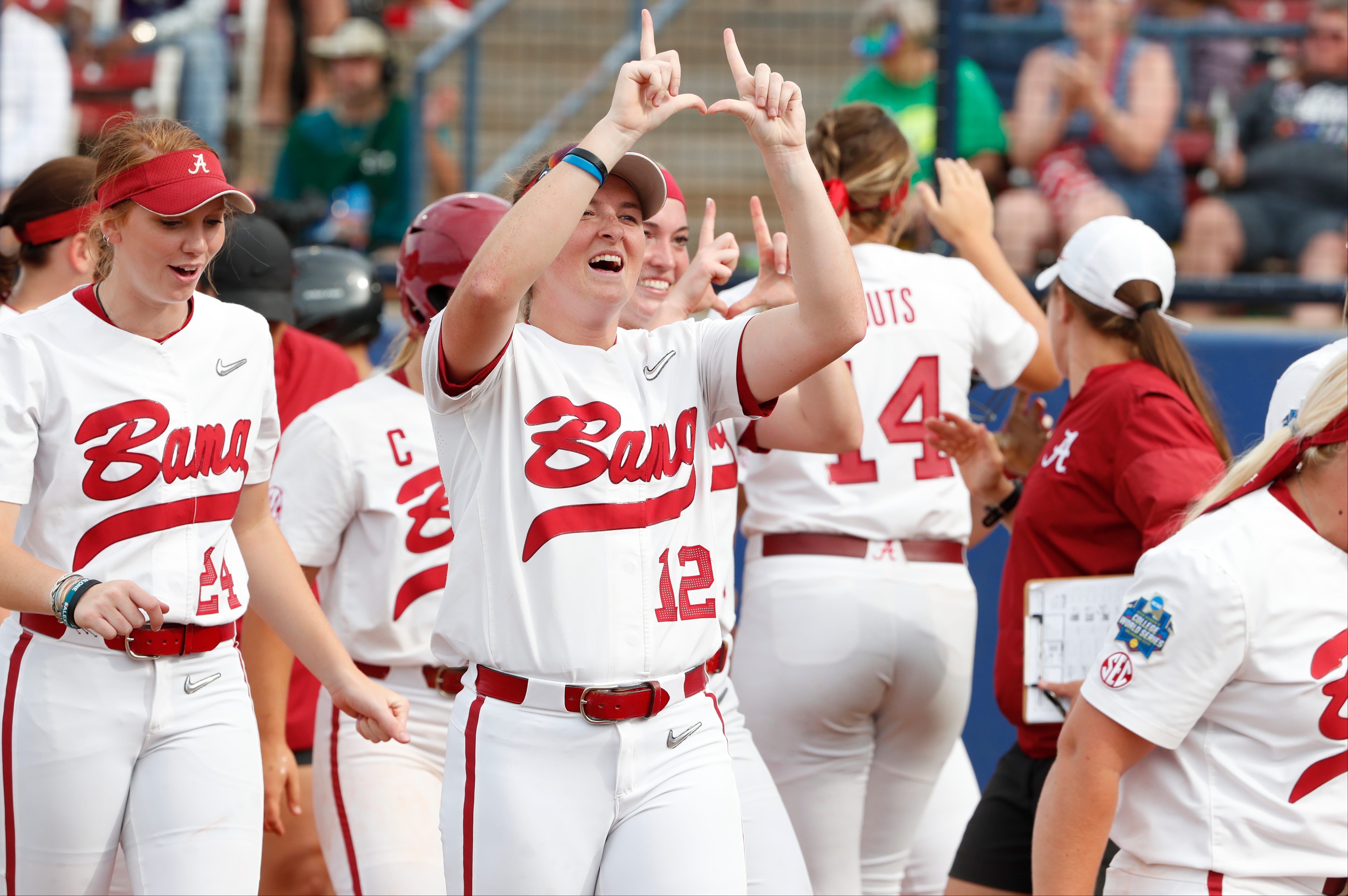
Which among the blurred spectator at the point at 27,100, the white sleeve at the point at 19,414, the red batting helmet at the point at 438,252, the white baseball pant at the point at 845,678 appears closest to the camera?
the white sleeve at the point at 19,414

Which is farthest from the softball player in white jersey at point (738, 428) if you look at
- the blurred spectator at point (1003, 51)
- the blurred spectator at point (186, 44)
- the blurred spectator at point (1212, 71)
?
the blurred spectator at point (186, 44)

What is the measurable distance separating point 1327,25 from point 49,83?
627 centimetres

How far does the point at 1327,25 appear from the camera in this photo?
21.2ft

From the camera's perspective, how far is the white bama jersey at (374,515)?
3.28 meters

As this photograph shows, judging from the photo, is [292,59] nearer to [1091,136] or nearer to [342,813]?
[1091,136]

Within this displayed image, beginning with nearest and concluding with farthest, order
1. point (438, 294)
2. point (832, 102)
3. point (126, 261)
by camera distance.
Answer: point (126, 261)
point (438, 294)
point (832, 102)

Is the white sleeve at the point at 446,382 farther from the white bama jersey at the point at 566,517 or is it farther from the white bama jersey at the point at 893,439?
the white bama jersey at the point at 893,439

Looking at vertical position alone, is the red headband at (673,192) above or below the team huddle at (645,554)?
above

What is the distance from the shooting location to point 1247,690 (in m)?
2.31

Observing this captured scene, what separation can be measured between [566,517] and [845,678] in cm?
140

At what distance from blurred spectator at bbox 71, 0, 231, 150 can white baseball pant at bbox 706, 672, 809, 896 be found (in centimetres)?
543

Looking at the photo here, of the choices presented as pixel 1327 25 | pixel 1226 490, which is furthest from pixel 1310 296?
pixel 1226 490

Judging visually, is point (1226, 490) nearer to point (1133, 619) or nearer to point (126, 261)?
point (1133, 619)

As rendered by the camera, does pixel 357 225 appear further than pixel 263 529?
Yes
